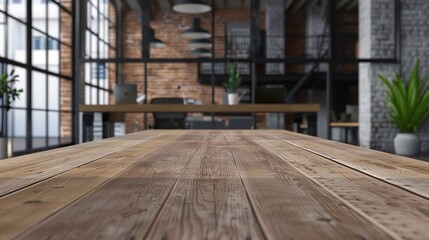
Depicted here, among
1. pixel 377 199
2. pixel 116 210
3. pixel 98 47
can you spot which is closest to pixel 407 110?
pixel 98 47

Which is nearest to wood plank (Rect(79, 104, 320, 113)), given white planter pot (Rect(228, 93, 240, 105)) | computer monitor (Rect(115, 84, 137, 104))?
white planter pot (Rect(228, 93, 240, 105))

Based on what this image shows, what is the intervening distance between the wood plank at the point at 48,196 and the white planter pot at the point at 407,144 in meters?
5.73

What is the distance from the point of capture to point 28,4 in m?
6.04

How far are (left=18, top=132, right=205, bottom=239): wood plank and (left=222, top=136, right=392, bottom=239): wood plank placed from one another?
0.47 ft

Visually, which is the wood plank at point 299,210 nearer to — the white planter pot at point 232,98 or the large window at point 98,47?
the white planter pot at point 232,98

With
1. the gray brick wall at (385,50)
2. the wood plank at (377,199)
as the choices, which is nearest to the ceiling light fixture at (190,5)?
the gray brick wall at (385,50)

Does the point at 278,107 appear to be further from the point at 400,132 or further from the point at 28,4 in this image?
the point at 28,4

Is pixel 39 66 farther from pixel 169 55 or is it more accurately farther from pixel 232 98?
pixel 169 55

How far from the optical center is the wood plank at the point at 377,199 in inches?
22.9

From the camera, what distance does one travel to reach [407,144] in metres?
6.25

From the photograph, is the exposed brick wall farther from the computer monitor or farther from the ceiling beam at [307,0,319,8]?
the computer monitor

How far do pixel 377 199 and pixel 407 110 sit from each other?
5947 mm

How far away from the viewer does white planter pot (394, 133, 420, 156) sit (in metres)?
6.23

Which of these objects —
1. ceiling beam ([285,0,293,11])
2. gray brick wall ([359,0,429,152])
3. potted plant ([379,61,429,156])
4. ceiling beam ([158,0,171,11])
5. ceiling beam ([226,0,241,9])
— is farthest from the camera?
ceiling beam ([226,0,241,9])
